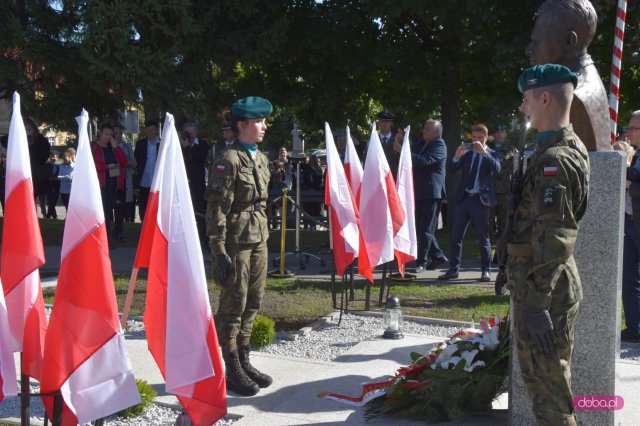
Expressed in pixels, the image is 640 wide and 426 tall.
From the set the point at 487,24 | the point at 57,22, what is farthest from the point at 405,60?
the point at 57,22

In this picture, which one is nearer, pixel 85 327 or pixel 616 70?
pixel 85 327

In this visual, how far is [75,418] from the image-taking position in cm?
425

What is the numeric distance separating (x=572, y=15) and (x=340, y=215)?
11.4 ft

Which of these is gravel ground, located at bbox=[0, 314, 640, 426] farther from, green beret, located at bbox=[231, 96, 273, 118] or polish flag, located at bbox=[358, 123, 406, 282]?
green beret, located at bbox=[231, 96, 273, 118]

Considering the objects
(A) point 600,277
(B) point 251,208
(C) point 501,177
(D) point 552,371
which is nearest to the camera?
(D) point 552,371

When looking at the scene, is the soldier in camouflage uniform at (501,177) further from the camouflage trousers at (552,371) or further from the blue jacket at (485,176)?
the camouflage trousers at (552,371)

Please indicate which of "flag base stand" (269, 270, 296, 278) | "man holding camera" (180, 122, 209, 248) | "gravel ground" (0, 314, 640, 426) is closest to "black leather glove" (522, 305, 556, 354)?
"gravel ground" (0, 314, 640, 426)

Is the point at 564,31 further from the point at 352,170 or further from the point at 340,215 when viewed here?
the point at 352,170

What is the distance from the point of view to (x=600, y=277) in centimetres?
473

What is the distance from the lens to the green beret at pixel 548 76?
406 cm

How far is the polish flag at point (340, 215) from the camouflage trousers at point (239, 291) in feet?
6.22

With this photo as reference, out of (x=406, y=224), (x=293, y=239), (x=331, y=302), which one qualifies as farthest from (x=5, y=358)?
(x=293, y=239)

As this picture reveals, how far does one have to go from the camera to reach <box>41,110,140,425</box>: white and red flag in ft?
13.7

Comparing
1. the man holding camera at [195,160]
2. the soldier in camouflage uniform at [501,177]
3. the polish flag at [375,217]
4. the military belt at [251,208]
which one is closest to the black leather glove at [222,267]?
the military belt at [251,208]
